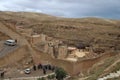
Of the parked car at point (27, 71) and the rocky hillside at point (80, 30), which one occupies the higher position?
the parked car at point (27, 71)

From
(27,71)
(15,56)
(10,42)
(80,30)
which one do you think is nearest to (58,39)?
(80,30)

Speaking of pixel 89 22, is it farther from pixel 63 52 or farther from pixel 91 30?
pixel 63 52

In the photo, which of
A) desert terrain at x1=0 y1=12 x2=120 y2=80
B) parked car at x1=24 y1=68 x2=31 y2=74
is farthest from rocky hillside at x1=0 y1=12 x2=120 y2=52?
parked car at x1=24 y1=68 x2=31 y2=74

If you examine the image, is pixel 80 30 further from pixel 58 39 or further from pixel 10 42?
pixel 10 42

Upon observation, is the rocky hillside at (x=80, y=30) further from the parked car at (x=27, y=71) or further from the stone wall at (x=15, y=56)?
the parked car at (x=27, y=71)

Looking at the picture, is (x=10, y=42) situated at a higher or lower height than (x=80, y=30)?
higher

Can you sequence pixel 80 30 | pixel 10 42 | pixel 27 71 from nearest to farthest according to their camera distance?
pixel 27 71
pixel 10 42
pixel 80 30

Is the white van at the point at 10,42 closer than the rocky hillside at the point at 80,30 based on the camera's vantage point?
Yes

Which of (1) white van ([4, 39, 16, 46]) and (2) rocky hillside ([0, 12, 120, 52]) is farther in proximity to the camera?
A: (2) rocky hillside ([0, 12, 120, 52])

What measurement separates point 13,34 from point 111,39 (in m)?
30.5

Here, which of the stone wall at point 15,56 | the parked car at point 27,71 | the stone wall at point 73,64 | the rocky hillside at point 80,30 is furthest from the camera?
the rocky hillside at point 80,30

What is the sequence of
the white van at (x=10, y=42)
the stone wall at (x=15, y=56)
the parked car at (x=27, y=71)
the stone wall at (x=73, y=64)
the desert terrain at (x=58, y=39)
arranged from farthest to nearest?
the white van at (x=10, y=42), the desert terrain at (x=58, y=39), the stone wall at (x=15, y=56), the stone wall at (x=73, y=64), the parked car at (x=27, y=71)

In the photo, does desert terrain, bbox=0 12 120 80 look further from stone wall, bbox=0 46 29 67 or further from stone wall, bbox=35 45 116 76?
stone wall, bbox=35 45 116 76

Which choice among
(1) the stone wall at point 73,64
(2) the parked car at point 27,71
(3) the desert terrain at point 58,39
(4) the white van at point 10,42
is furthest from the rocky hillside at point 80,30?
(2) the parked car at point 27,71
